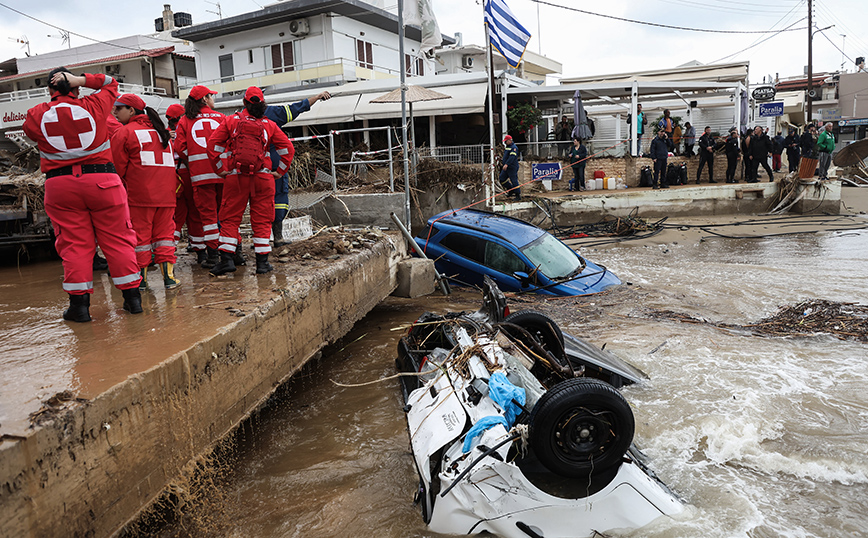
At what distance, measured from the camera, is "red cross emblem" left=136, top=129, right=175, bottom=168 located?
4968 mm

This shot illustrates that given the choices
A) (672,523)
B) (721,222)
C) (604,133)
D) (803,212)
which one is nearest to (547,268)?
(672,523)

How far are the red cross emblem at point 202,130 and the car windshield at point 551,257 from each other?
4.43m

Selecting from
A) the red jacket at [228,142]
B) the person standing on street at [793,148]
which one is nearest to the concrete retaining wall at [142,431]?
the red jacket at [228,142]

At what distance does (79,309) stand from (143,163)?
1.38m

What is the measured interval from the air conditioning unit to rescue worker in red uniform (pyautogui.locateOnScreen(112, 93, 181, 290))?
23.7m

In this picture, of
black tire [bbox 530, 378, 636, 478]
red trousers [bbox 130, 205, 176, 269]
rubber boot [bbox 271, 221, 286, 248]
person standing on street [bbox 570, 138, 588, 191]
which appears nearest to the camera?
black tire [bbox 530, 378, 636, 478]

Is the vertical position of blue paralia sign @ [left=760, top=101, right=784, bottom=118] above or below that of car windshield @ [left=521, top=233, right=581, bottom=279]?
above

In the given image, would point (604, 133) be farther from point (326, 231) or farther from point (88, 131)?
point (88, 131)

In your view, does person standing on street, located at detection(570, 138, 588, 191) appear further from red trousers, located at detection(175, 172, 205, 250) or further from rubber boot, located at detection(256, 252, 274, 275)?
rubber boot, located at detection(256, 252, 274, 275)

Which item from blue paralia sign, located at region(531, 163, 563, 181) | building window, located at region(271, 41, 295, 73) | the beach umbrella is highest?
building window, located at region(271, 41, 295, 73)

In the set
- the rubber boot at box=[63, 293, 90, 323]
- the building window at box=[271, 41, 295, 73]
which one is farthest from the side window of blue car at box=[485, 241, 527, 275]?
the building window at box=[271, 41, 295, 73]

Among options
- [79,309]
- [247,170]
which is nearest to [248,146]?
[247,170]

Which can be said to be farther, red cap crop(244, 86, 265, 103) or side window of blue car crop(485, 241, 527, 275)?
side window of blue car crop(485, 241, 527, 275)

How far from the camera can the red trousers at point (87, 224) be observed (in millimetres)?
4051
